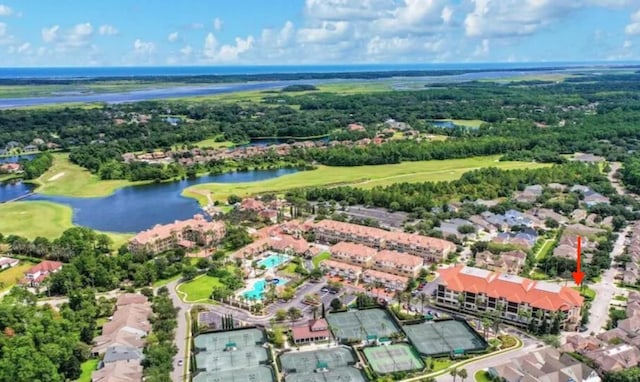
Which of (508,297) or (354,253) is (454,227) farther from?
(508,297)

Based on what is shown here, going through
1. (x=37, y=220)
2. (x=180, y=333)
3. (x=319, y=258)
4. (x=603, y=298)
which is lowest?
(x=319, y=258)

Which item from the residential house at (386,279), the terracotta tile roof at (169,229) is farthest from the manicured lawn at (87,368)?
the residential house at (386,279)

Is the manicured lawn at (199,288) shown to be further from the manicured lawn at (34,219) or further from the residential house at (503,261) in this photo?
the residential house at (503,261)

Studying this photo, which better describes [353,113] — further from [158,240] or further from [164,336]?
[164,336]

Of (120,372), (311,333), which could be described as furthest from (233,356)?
(120,372)

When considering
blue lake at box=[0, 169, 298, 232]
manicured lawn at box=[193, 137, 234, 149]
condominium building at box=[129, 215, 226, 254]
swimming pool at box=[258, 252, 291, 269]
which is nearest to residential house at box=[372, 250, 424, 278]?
swimming pool at box=[258, 252, 291, 269]

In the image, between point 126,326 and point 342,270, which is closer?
point 126,326
